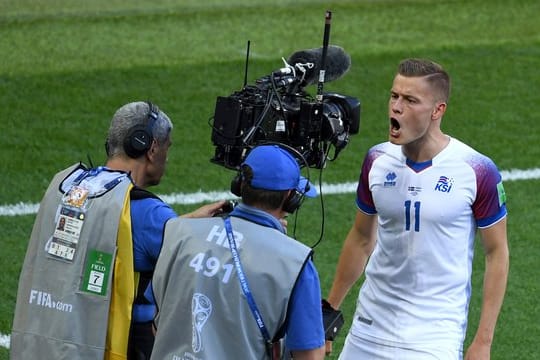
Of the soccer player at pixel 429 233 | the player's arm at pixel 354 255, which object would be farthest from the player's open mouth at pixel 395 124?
the player's arm at pixel 354 255

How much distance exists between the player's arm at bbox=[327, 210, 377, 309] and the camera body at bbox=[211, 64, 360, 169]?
0.38 meters

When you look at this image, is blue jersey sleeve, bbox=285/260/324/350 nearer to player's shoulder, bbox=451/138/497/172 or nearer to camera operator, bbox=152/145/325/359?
camera operator, bbox=152/145/325/359

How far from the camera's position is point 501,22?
13648 millimetres

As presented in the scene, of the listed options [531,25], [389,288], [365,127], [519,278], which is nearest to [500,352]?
[519,278]

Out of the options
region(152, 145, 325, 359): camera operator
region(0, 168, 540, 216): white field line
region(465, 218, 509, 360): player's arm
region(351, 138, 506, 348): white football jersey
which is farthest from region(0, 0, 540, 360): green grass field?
region(152, 145, 325, 359): camera operator

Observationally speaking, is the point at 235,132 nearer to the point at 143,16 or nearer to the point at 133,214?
the point at 133,214

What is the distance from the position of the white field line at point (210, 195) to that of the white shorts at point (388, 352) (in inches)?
155

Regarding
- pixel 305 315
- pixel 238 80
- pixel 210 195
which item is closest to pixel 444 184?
pixel 305 315

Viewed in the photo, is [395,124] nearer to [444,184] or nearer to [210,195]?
[444,184]

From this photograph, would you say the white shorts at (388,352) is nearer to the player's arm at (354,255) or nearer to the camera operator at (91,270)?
the player's arm at (354,255)

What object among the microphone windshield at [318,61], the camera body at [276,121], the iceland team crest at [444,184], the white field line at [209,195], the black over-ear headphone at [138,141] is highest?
the microphone windshield at [318,61]

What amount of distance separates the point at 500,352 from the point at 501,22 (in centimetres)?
683

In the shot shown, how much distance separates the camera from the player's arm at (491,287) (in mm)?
5188

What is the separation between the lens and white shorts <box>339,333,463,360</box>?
17.4 feet
